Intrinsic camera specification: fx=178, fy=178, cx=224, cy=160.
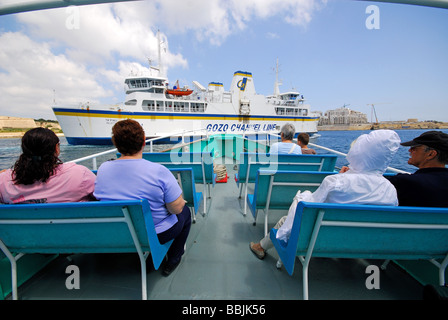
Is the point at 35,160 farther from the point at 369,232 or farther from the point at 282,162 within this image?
the point at 282,162

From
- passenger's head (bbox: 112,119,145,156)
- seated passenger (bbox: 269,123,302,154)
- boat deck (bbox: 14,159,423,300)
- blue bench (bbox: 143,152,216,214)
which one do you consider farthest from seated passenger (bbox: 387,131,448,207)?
blue bench (bbox: 143,152,216,214)

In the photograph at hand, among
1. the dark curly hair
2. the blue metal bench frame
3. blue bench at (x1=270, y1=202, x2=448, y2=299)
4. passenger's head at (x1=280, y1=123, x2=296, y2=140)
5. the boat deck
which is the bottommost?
the boat deck

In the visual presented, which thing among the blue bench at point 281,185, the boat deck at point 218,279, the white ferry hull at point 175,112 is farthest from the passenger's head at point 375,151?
the white ferry hull at point 175,112

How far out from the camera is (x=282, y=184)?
67.4 inches

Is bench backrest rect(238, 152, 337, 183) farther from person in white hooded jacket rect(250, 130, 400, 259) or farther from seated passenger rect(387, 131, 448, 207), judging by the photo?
person in white hooded jacket rect(250, 130, 400, 259)

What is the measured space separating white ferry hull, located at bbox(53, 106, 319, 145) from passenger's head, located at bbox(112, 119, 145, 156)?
11769 millimetres

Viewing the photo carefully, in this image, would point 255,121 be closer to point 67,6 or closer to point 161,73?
point 161,73

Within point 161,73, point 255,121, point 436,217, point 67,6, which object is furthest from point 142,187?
point 161,73

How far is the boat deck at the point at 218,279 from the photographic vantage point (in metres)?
1.28

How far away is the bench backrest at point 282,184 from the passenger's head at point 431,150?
56 centimetres

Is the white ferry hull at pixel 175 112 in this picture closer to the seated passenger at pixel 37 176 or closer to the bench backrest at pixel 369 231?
the seated passenger at pixel 37 176

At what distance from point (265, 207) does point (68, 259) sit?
1839mm

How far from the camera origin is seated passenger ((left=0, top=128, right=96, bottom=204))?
1085 millimetres
